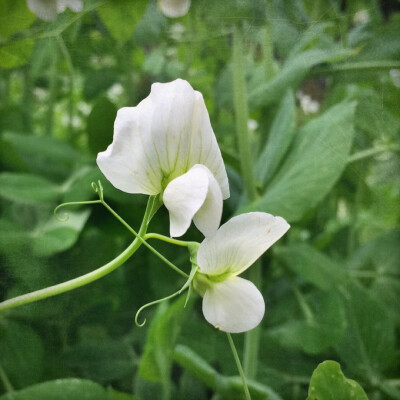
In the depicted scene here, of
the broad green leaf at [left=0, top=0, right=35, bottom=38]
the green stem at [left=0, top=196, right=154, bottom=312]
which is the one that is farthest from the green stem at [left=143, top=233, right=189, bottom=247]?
the broad green leaf at [left=0, top=0, right=35, bottom=38]

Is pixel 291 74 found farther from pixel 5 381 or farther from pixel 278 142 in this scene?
pixel 5 381

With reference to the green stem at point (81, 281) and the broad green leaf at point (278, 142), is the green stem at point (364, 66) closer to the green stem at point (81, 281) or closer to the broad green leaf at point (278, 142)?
the broad green leaf at point (278, 142)

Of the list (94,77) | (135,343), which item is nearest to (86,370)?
(135,343)

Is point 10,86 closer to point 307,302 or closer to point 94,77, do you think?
point 94,77

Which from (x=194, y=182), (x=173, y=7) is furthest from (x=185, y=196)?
(x=173, y=7)

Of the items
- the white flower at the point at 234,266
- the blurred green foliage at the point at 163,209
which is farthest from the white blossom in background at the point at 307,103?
the white flower at the point at 234,266

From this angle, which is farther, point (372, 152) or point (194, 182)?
point (372, 152)

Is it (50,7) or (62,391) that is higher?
(50,7)
